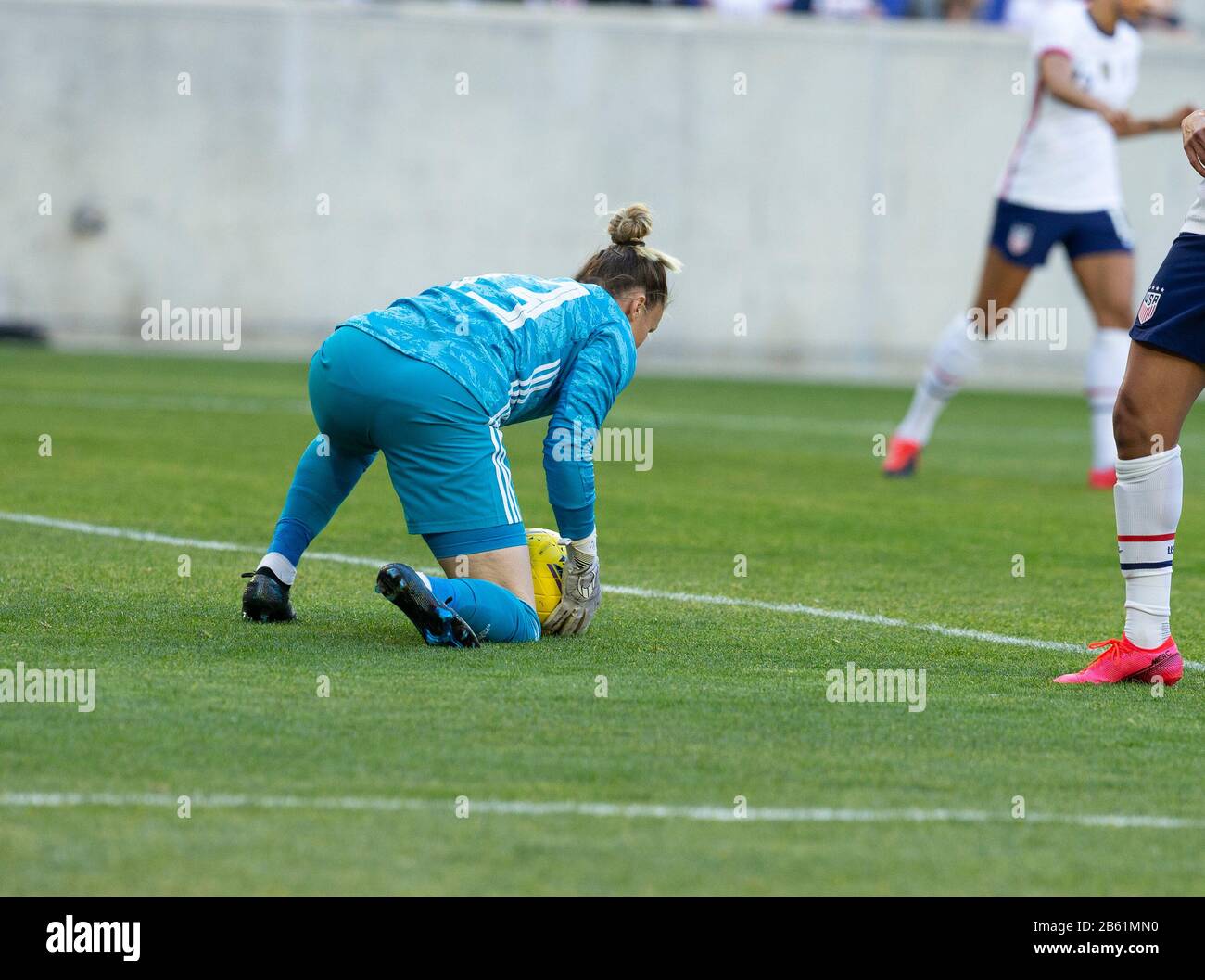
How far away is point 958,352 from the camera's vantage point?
38.1ft

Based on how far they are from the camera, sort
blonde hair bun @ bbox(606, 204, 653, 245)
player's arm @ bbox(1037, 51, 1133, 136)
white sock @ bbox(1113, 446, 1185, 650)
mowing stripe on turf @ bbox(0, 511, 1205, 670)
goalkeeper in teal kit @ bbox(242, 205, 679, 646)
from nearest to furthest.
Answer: white sock @ bbox(1113, 446, 1185, 650)
goalkeeper in teal kit @ bbox(242, 205, 679, 646)
blonde hair bun @ bbox(606, 204, 653, 245)
mowing stripe on turf @ bbox(0, 511, 1205, 670)
player's arm @ bbox(1037, 51, 1133, 136)

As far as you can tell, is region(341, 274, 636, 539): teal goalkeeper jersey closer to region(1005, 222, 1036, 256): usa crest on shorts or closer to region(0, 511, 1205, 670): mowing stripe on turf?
region(0, 511, 1205, 670): mowing stripe on turf

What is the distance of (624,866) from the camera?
3490 mm

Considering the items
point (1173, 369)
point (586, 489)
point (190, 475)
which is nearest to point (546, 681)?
point (586, 489)

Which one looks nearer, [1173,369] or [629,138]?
[1173,369]

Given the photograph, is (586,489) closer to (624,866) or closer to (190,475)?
(624,866)

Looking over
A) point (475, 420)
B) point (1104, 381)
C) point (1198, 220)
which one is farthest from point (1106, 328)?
point (475, 420)

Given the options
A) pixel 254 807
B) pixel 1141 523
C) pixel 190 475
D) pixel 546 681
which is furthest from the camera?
pixel 190 475

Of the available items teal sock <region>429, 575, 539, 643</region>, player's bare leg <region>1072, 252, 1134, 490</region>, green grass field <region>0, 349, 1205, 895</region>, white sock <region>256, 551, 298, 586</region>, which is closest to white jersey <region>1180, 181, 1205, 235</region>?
green grass field <region>0, 349, 1205, 895</region>

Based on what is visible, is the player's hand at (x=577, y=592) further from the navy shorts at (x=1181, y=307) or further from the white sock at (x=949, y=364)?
the white sock at (x=949, y=364)

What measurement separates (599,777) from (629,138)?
66.4 feet

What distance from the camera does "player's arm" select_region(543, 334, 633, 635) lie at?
562 centimetres

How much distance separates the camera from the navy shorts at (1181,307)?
527cm

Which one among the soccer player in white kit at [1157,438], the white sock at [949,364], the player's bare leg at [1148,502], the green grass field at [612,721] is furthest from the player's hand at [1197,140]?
the white sock at [949,364]
